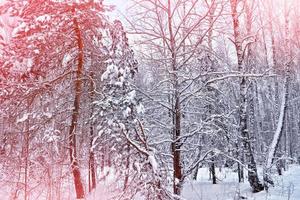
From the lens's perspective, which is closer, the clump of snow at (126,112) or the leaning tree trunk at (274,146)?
the clump of snow at (126,112)

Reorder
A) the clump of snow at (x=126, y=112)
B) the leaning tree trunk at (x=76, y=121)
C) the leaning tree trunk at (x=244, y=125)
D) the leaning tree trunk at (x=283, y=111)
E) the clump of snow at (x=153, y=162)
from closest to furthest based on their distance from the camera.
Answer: the clump of snow at (x=126, y=112), the clump of snow at (x=153, y=162), the leaning tree trunk at (x=76, y=121), the leaning tree trunk at (x=244, y=125), the leaning tree trunk at (x=283, y=111)

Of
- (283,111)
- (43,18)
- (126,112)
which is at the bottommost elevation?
(126,112)

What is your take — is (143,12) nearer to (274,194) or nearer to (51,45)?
(51,45)

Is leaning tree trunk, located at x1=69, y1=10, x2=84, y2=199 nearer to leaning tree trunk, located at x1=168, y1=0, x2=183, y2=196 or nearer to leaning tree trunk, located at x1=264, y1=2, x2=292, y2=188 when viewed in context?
leaning tree trunk, located at x1=168, y1=0, x2=183, y2=196

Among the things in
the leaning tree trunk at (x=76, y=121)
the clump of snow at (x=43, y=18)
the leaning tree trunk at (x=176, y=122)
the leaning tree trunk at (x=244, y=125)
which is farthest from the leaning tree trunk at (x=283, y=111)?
the clump of snow at (x=43, y=18)

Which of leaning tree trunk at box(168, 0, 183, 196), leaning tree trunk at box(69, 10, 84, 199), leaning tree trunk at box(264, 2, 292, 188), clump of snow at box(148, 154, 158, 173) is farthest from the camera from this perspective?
leaning tree trunk at box(264, 2, 292, 188)

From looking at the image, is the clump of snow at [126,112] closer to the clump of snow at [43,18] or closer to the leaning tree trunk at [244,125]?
the clump of snow at [43,18]

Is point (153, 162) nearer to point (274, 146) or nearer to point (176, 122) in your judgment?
point (176, 122)

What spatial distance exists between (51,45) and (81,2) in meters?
1.67

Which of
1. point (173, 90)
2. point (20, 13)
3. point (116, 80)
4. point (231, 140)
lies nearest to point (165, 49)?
point (173, 90)

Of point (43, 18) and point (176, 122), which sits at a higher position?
point (43, 18)

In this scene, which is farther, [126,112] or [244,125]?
[244,125]

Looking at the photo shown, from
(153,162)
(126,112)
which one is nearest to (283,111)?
(153,162)

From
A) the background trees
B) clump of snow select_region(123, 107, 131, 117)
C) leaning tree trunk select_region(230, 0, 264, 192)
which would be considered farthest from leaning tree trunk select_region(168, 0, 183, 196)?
leaning tree trunk select_region(230, 0, 264, 192)
